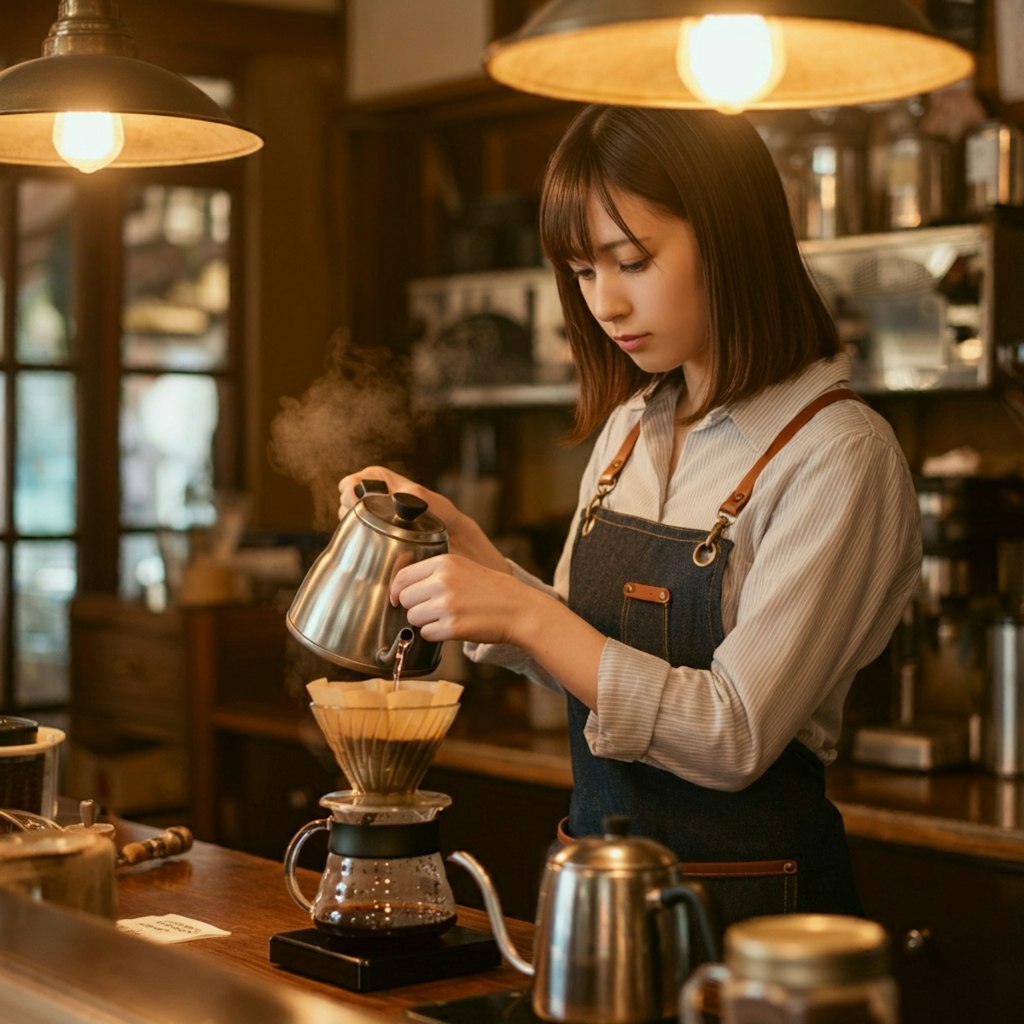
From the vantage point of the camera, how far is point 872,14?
3.75ft

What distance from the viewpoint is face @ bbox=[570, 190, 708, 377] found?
1.78 meters

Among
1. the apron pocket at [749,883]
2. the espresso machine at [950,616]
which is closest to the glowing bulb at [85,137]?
the apron pocket at [749,883]

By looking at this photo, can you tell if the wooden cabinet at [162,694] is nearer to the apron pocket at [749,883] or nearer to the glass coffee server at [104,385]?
the glass coffee server at [104,385]

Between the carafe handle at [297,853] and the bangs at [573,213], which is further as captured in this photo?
the bangs at [573,213]

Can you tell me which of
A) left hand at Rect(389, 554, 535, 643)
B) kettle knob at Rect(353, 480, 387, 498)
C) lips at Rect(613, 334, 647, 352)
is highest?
lips at Rect(613, 334, 647, 352)

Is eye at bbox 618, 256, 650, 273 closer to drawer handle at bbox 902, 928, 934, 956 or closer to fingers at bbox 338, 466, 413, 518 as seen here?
fingers at bbox 338, 466, 413, 518

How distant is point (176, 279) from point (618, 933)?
3.73 metres

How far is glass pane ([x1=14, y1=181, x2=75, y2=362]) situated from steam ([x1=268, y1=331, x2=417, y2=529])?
25.7 inches

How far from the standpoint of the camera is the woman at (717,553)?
1.65m

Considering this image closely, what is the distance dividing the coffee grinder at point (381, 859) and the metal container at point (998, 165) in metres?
1.98

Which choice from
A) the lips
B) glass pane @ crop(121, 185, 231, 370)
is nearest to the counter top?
the lips

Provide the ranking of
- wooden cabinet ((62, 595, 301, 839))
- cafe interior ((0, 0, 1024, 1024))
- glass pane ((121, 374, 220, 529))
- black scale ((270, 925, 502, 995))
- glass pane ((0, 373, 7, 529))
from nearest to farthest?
cafe interior ((0, 0, 1024, 1024))
black scale ((270, 925, 502, 995))
wooden cabinet ((62, 595, 301, 839))
glass pane ((0, 373, 7, 529))
glass pane ((121, 374, 220, 529))

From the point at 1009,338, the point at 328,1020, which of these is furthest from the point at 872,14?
the point at 1009,338

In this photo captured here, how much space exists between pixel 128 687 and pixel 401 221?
1499 mm
